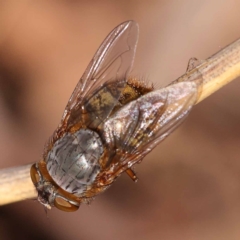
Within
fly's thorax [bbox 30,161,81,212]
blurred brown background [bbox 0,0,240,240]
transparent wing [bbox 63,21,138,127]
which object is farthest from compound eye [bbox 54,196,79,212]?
blurred brown background [bbox 0,0,240,240]

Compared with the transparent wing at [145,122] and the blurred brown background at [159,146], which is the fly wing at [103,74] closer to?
the transparent wing at [145,122]

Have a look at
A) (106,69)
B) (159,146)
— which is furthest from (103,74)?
(159,146)

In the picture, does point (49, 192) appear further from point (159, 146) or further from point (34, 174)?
point (159, 146)

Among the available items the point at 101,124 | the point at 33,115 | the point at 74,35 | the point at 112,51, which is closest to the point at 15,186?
the point at 101,124

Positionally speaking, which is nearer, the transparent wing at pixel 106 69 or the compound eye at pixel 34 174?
the compound eye at pixel 34 174

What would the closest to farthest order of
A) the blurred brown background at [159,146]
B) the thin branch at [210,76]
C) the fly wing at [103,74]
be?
the thin branch at [210,76] → the fly wing at [103,74] → the blurred brown background at [159,146]

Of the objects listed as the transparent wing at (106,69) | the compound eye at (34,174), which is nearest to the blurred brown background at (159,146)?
the transparent wing at (106,69)
